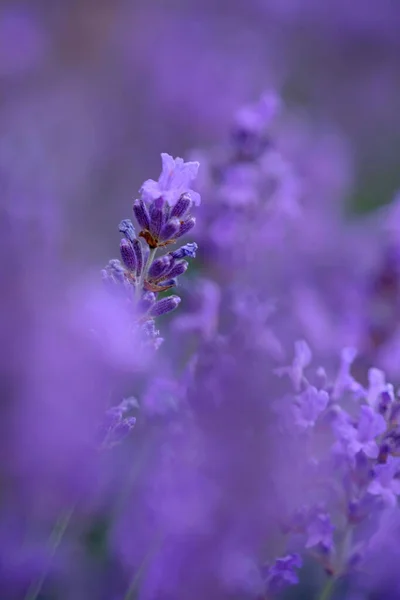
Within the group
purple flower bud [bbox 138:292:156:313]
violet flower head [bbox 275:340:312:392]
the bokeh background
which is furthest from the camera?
the bokeh background

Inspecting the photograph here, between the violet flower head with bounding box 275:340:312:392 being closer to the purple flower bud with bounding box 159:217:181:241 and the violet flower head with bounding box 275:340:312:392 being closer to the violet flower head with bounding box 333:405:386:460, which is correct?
the violet flower head with bounding box 333:405:386:460

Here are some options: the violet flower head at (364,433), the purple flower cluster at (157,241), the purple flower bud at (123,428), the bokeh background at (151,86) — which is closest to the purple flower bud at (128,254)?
the purple flower cluster at (157,241)

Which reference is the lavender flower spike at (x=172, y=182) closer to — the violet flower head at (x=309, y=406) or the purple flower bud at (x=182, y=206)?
the purple flower bud at (x=182, y=206)

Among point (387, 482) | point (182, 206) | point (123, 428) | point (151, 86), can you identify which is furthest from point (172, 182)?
point (151, 86)

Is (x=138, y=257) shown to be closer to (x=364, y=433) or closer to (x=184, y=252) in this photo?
(x=184, y=252)

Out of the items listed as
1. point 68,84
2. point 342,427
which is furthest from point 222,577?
point 68,84

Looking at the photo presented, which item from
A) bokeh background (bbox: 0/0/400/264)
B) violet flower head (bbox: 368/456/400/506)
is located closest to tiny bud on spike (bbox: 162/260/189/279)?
violet flower head (bbox: 368/456/400/506)
